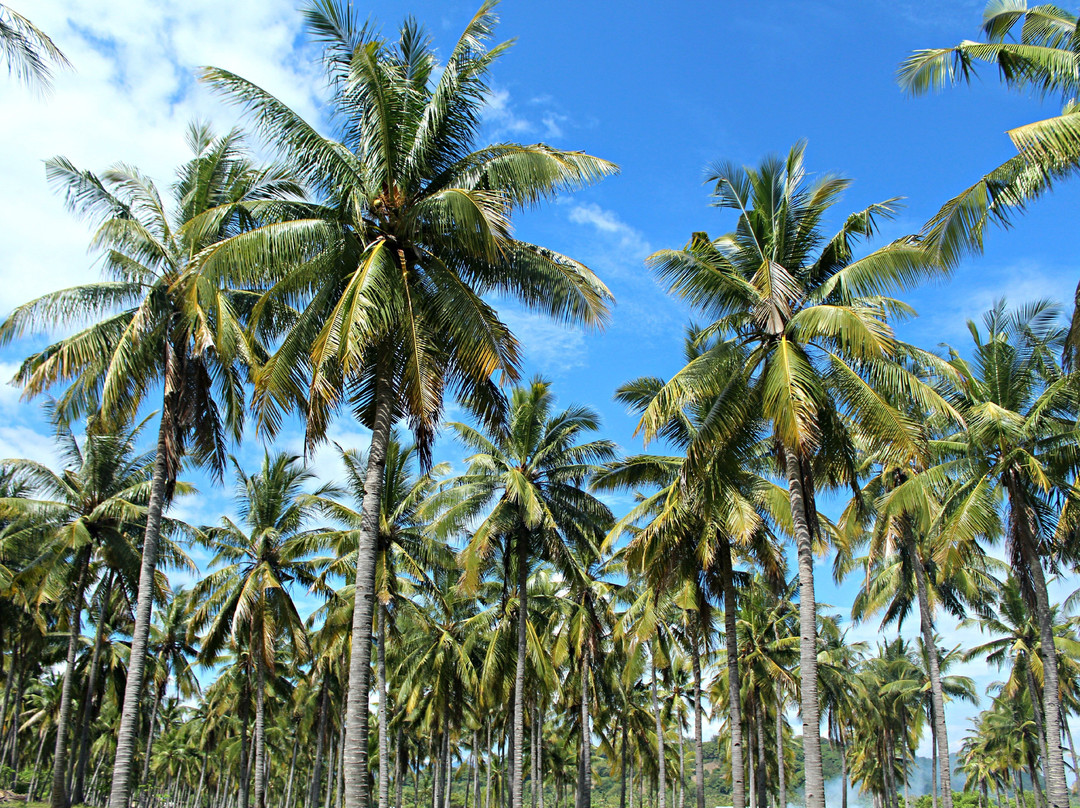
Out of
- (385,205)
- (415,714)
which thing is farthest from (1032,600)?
(415,714)

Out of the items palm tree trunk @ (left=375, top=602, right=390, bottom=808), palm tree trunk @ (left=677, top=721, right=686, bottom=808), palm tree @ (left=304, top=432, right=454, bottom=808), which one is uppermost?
palm tree @ (left=304, top=432, right=454, bottom=808)

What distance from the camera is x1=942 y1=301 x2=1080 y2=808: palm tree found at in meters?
17.0

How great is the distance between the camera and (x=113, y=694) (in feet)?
118

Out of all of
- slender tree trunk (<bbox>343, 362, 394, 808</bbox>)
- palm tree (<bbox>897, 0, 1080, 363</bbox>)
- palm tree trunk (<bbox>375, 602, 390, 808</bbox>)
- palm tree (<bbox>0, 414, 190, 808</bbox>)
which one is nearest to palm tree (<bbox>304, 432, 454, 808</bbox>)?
palm tree trunk (<bbox>375, 602, 390, 808</bbox>)

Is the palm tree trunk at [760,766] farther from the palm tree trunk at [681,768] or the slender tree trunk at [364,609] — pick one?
the slender tree trunk at [364,609]

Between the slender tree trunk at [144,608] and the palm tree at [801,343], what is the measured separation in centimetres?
949

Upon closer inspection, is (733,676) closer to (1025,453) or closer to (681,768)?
(1025,453)


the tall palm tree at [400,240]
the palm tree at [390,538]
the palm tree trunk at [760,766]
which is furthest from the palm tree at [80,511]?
the palm tree trunk at [760,766]

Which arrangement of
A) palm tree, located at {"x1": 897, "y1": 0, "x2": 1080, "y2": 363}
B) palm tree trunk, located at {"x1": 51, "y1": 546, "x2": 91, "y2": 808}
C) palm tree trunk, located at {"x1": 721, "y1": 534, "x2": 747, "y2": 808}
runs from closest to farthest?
palm tree, located at {"x1": 897, "y1": 0, "x2": 1080, "y2": 363} → palm tree trunk, located at {"x1": 721, "y1": 534, "x2": 747, "y2": 808} → palm tree trunk, located at {"x1": 51, "y1": 546, "x2": 91, "y2": 808}

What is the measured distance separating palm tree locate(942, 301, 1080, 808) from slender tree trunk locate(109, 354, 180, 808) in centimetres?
1642

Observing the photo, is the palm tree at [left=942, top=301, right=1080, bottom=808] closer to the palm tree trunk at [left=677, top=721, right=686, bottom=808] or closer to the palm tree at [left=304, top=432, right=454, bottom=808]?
the palm tree at [left=304, top=432, right=454, bottom=808]

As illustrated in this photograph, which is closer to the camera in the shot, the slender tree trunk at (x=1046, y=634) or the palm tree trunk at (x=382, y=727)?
the slender tree trunk at (x=1046, y=634)

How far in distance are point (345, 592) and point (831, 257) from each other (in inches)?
796

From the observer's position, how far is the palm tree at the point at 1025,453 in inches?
671
